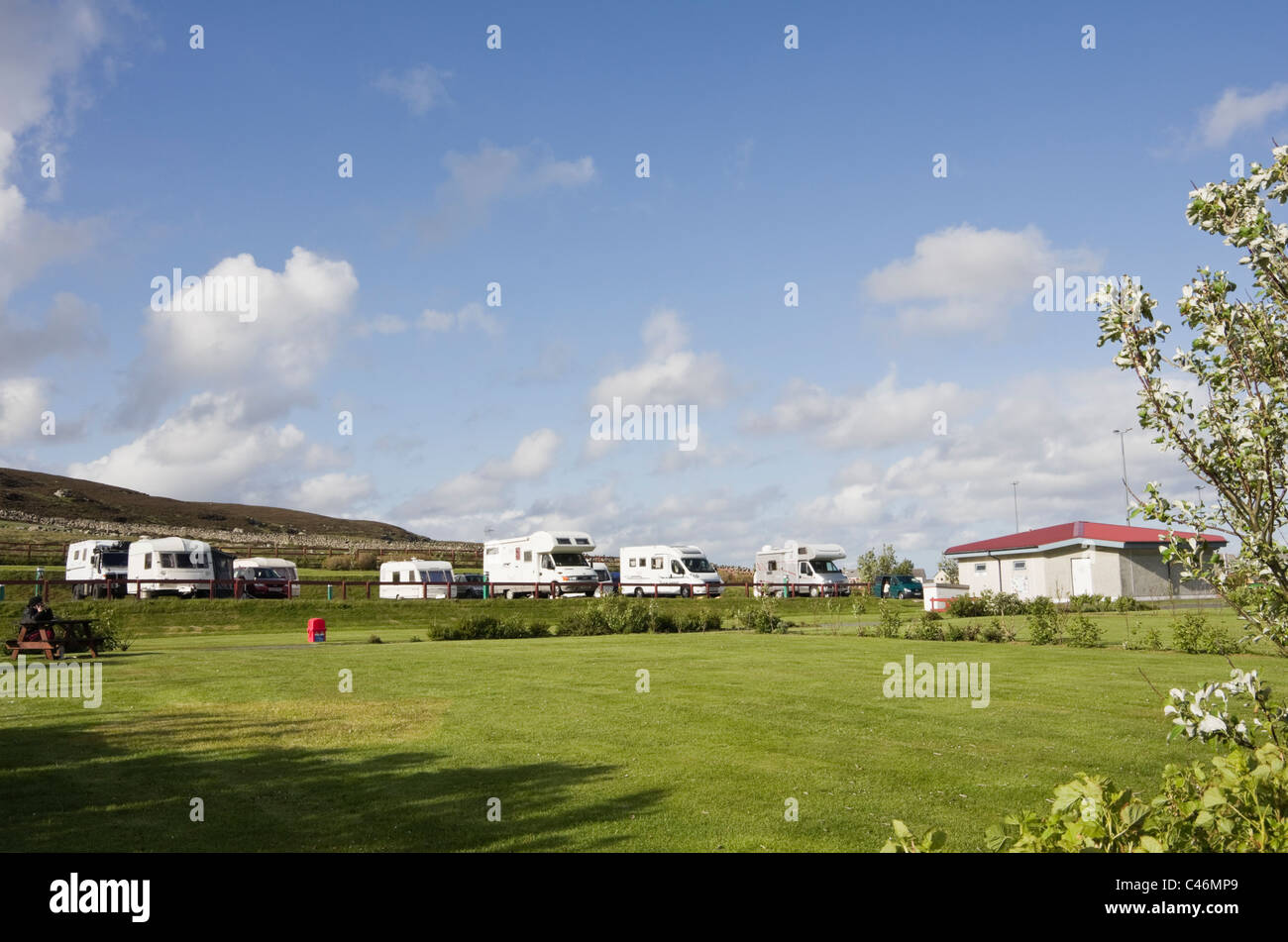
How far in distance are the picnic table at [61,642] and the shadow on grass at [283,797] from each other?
29.5 ft

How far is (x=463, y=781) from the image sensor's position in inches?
316

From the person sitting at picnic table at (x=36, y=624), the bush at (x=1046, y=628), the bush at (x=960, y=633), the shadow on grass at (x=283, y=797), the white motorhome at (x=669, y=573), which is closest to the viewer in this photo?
the shadow on grass at (x=283, y=797)

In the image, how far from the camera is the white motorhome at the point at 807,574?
151 feet

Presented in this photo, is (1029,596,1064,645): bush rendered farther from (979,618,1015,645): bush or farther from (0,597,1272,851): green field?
(0,597,1272,851): green field

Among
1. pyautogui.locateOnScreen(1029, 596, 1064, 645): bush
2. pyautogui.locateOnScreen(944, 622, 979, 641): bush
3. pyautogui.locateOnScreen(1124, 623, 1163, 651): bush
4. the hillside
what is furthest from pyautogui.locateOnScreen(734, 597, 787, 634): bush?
the hillside

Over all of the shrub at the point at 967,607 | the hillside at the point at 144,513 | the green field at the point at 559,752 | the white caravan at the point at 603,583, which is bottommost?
the shrub at the point at 967,607

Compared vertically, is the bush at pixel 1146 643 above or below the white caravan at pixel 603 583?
below

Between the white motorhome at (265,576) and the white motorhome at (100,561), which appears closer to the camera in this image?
the white motorhome at (265,576)

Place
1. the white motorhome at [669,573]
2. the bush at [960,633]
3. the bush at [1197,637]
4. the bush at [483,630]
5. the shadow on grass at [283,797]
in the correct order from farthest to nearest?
the white motorhome at [669,573]
the bush at [483,630]
the bush at [960,633]
the bush at [1197,637]
the shadow on grass at [283,797]

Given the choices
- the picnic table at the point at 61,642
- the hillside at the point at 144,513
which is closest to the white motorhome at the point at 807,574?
the picnic table at the point at 61,642

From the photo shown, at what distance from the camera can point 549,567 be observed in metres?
42.7

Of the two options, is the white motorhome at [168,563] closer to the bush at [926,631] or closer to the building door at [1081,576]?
the bush at [926,631]

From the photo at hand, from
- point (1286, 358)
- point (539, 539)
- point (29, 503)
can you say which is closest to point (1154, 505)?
point (1286, 358)
